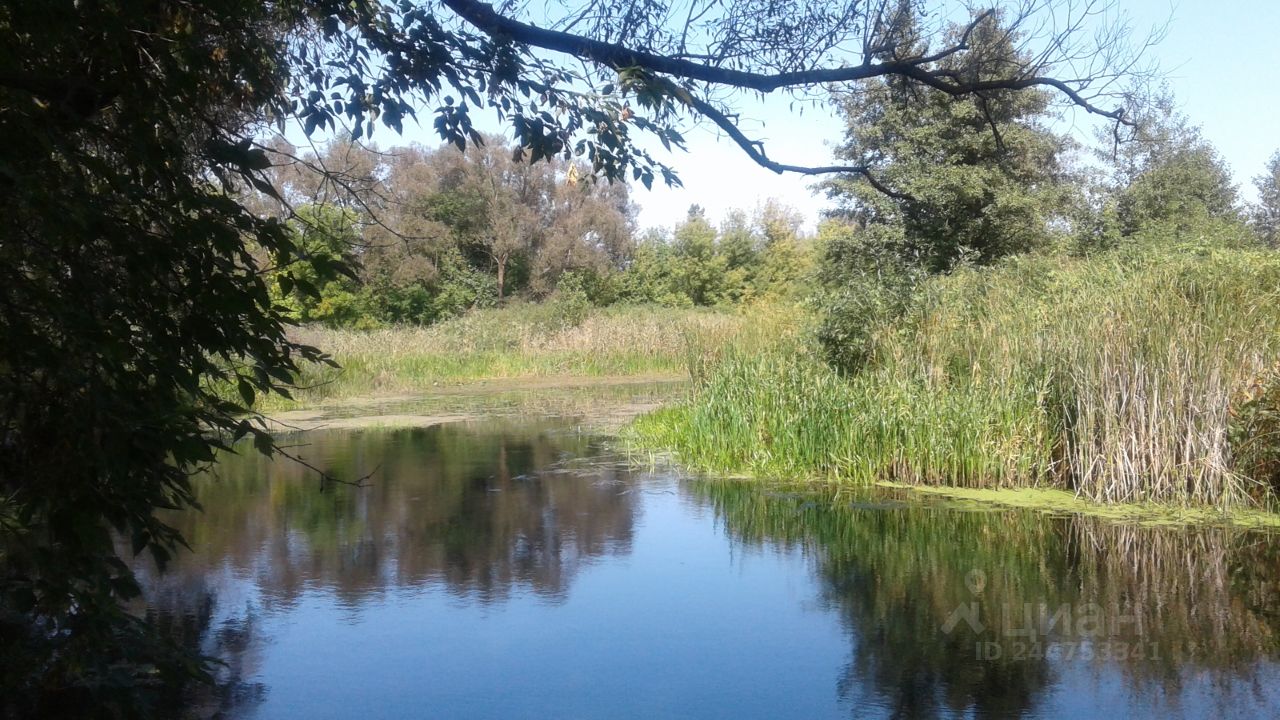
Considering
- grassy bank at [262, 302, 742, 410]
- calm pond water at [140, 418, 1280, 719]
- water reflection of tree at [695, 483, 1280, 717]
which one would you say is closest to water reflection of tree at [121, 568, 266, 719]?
calm pond water at [140, 418, 1280, 719]

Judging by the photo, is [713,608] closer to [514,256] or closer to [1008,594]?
[1008,594]

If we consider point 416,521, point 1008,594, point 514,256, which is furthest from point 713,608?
point 514,256

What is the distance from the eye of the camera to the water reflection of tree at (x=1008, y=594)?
5211 millimetres

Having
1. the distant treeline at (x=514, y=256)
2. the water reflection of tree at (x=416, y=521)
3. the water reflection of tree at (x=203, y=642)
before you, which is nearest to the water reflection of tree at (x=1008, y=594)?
the water reflection of tree at (x=416, y=521)

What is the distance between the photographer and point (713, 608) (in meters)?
6.64

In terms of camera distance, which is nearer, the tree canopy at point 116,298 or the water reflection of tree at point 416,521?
the tree canopy at point 116,298

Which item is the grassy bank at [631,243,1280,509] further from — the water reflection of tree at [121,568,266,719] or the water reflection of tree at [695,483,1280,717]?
the water reflection of tree at [121,568,266,719]

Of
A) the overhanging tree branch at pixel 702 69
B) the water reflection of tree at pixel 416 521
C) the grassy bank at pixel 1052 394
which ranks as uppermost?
the overhanging tree branch at pixel 702 69

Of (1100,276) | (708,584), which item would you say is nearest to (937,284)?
(1100,276)

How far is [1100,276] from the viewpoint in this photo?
431 inches

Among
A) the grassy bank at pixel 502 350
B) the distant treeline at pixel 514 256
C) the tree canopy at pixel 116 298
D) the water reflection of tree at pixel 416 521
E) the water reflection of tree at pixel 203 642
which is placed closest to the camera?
the tree canopy at pixel 116 298

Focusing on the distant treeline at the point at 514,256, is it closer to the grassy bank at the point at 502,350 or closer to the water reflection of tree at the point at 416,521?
the grassy bank at the point at 502,350

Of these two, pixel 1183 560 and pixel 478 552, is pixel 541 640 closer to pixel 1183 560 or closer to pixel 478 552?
pixel 478 552

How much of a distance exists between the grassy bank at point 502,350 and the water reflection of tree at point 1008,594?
1369 cm
